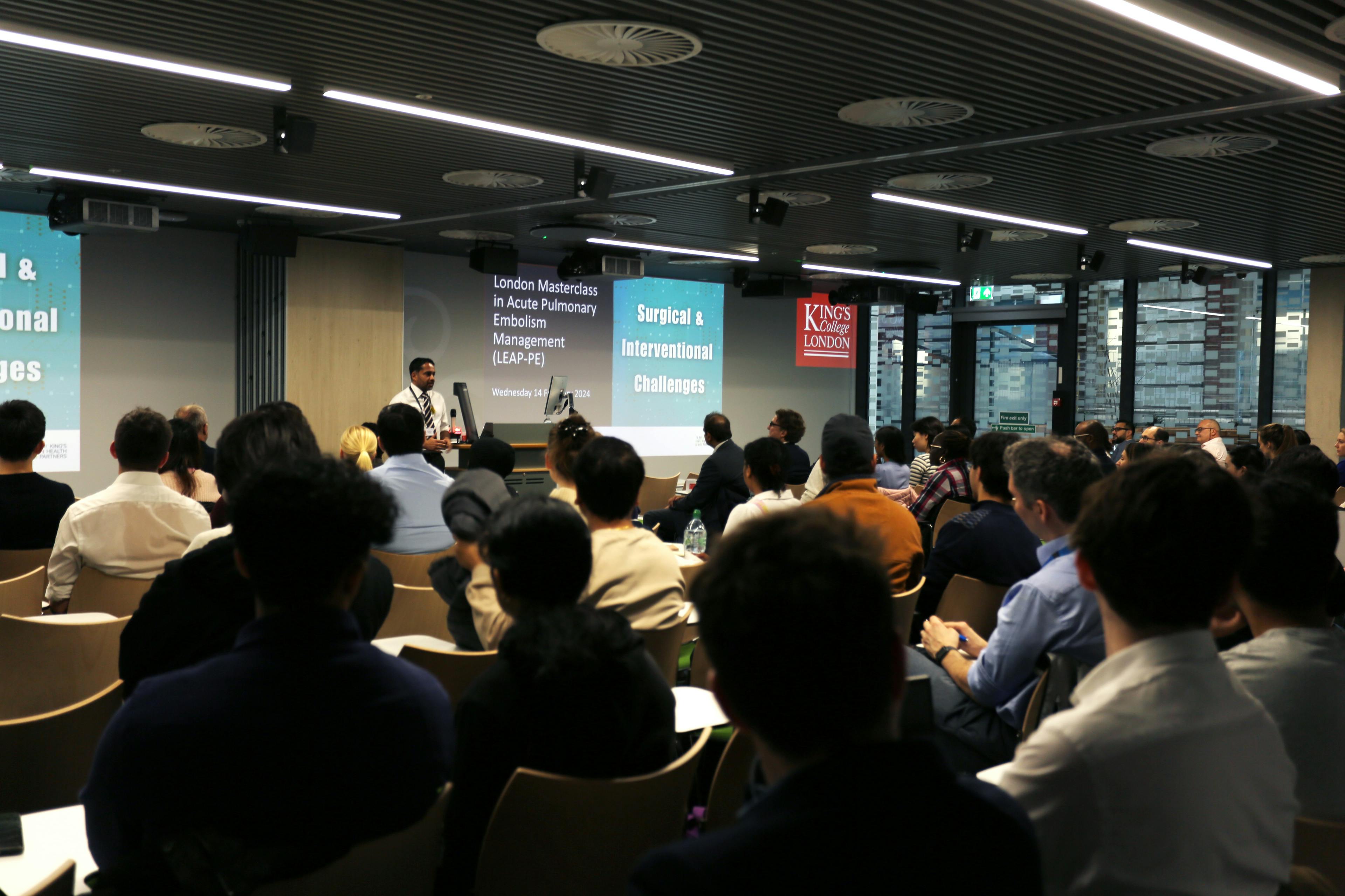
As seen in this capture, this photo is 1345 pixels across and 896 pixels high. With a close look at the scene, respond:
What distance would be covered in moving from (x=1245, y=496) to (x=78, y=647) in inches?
112

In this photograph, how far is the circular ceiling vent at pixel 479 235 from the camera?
9.65 m

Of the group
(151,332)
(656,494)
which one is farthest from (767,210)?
(151,332)

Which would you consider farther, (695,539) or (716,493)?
(716,493)

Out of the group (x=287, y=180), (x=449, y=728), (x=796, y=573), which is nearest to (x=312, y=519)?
(x=449, y=728)

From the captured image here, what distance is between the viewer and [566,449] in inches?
177

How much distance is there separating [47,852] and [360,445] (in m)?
3.90

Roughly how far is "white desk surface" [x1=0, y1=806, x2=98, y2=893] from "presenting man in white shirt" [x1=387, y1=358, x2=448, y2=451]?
6.83 m

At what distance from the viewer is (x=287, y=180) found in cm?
728

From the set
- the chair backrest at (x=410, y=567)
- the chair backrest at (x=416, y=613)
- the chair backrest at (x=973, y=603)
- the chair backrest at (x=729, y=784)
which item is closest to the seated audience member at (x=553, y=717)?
the chair backrest at (x=729, y=784)

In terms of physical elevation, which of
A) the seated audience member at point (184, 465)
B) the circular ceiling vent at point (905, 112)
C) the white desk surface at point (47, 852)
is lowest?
the white desk surface at point (47, 852)

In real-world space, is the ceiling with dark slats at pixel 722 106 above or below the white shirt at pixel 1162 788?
above

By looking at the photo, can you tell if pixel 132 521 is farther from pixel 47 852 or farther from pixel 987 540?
pixel 987 540

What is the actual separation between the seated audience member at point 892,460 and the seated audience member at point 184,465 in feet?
14.0

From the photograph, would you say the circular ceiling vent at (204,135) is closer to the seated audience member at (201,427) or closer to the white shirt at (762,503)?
the seated audience member at (201,427)
